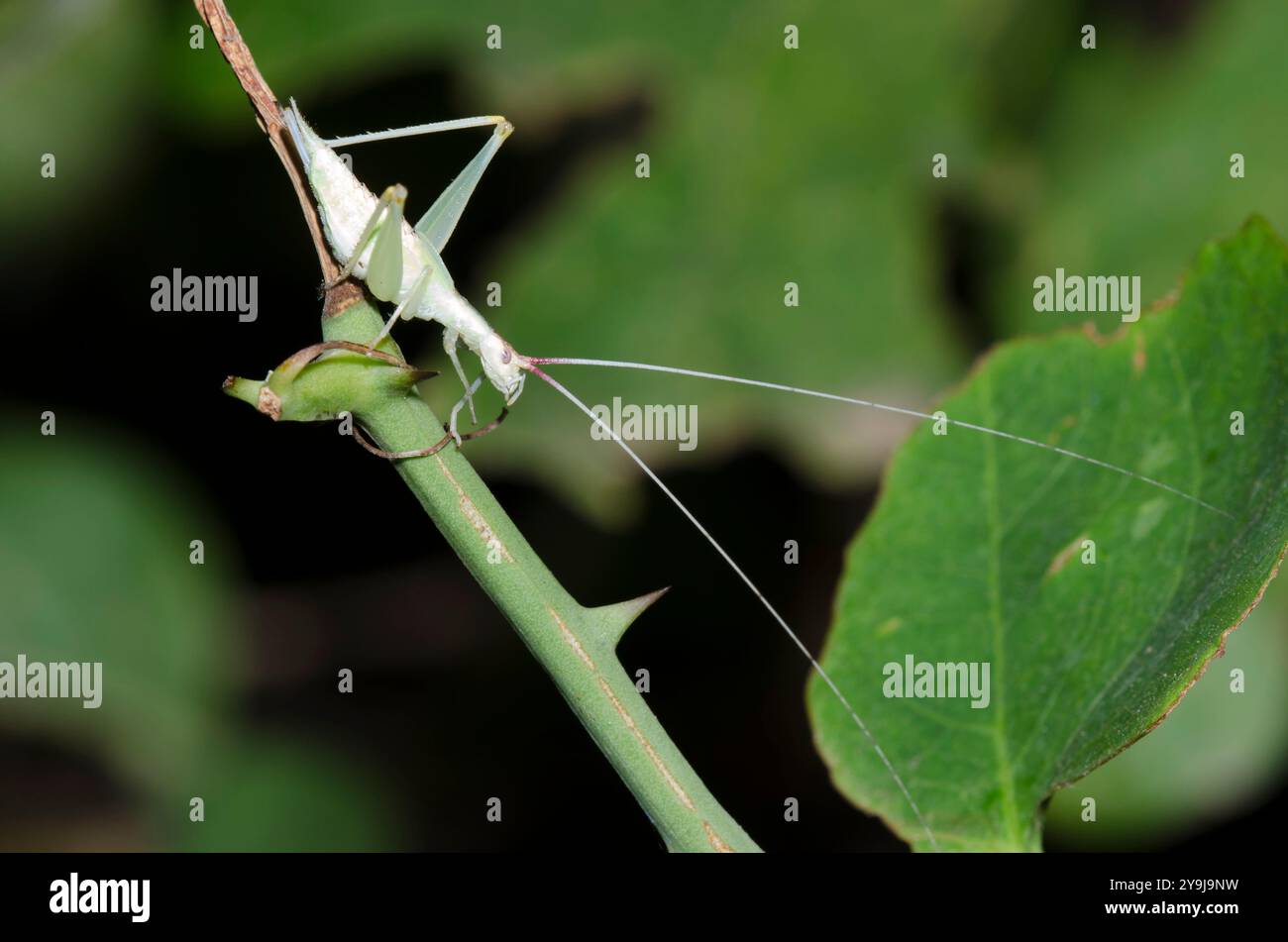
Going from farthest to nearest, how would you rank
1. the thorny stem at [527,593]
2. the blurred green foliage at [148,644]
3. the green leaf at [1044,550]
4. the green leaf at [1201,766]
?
the blurred green foliage at [148,644]
the green leaf at [1201,766]
the green leaf at [1044,550]
the thorny stem at [527,593]

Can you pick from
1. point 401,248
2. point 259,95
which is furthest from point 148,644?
point 259,95

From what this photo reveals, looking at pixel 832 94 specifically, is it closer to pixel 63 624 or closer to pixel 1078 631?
pixel 1078 631

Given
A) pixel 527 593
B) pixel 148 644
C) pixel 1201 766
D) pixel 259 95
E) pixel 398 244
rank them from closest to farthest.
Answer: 1. pixel 527 593
2. pixel 259 95
3. pixel 398 244
4. pixel 1201 766
5. pixel 148 644

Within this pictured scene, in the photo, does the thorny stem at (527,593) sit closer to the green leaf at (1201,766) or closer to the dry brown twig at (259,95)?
the dry brown twig at (259,95)

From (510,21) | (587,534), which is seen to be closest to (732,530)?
(587,534)

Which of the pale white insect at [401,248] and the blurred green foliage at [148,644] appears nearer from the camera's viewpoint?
the pale white insect at [401,248]

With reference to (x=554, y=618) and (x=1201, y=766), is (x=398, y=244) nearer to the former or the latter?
(x=554, y=618)

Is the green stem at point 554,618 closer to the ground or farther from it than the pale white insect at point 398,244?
closer to the ground

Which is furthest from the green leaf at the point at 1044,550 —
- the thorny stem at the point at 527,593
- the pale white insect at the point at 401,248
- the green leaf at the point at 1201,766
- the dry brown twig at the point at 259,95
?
the green leaf at the point at 1201,766
